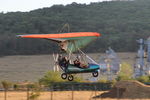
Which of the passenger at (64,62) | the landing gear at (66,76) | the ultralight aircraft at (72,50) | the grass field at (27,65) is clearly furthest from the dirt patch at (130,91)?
the grass field at (27,65)

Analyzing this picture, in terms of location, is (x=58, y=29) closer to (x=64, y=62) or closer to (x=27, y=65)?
(x=27, y=65)

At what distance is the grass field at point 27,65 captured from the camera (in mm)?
124438

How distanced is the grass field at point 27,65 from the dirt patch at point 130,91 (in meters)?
47.3

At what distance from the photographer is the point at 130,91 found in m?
75.0

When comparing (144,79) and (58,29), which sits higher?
(58,29)

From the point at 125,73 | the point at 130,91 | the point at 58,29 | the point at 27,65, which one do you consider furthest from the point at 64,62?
the point at 58,29

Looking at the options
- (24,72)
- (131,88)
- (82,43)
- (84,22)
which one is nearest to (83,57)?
(82,43)

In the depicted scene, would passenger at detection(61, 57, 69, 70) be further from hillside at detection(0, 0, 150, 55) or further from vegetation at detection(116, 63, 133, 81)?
hillside at detection(0, 0, 150, 55)

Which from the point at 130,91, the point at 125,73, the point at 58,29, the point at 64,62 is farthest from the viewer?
the point at 58,29

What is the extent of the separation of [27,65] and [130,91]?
205ft

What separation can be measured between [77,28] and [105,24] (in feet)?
64.6

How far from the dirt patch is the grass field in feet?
155

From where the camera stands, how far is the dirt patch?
73.0m

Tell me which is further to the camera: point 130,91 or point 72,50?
point 130,91
